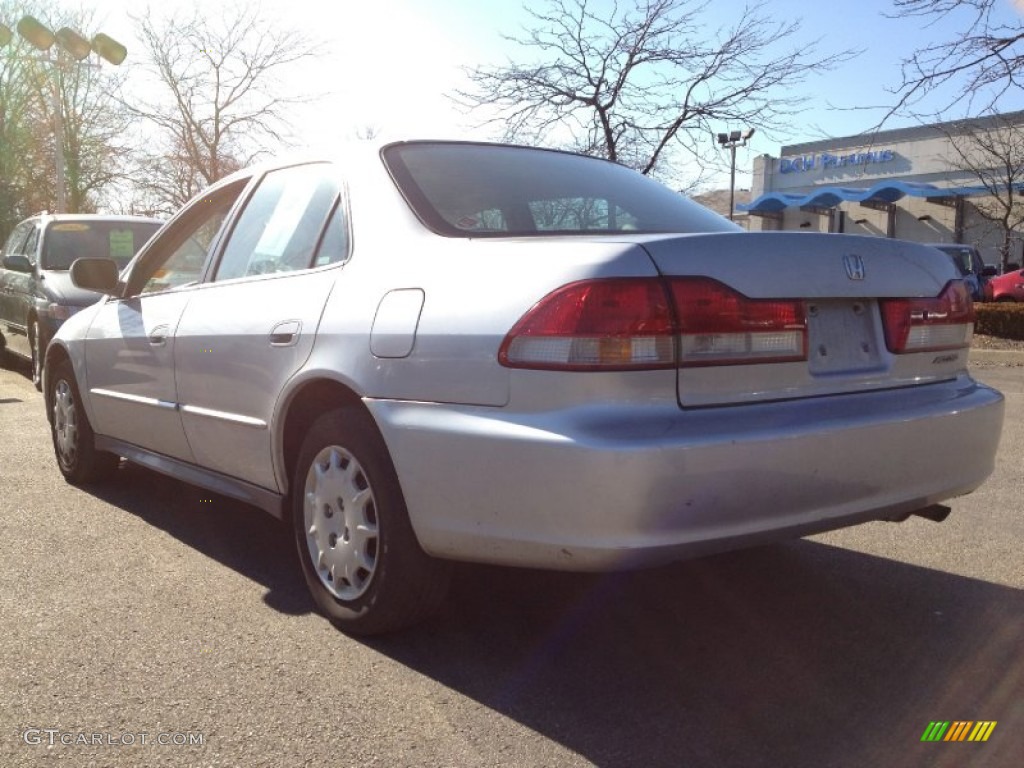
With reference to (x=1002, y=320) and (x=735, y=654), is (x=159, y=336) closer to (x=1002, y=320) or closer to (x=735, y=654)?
(x=735, y=654)

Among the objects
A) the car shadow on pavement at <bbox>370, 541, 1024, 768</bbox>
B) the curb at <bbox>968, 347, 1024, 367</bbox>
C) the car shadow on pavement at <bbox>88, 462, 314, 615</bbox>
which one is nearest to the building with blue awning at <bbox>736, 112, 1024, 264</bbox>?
the curb at <bbox>968, 347, 1024, 367</bbox>

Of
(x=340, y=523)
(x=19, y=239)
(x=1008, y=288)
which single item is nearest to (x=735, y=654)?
(x=340, y=523)

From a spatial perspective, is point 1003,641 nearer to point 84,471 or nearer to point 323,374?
point 323,374

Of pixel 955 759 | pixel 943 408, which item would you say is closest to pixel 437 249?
pixel 943 408

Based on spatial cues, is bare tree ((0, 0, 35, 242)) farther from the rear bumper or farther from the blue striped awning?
the rear bumper

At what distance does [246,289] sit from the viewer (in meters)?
3.79

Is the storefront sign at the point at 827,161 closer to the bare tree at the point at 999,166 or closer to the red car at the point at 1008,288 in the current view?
the bare tree at the point at 999,166

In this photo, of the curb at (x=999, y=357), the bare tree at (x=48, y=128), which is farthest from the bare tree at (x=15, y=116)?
the curb at (x=999, y=357)

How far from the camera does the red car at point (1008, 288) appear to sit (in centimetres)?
2278

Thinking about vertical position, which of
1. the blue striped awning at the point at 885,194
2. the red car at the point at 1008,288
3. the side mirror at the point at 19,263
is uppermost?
the blue striped awning at the point at 885,194

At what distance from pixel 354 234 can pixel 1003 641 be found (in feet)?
8.09

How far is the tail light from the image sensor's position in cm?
254

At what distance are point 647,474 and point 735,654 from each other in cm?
92

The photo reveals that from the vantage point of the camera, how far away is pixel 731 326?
2.66 metres
